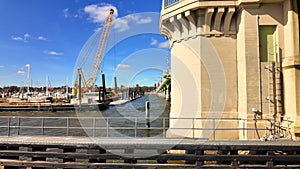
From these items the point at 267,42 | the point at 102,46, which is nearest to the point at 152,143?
the point at 267,42

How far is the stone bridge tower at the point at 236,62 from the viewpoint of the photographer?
9.56m

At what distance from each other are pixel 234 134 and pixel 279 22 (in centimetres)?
556

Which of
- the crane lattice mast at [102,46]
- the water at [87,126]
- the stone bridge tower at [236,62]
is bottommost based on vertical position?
the water at [87,126]

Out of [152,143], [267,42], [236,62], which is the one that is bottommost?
[152,143]

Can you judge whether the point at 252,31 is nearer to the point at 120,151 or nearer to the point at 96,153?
the point at 120,151

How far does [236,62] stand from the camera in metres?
10.4

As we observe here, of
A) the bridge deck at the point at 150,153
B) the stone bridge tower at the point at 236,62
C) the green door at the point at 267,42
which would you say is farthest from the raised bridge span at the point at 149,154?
the green door at the point at 267,42

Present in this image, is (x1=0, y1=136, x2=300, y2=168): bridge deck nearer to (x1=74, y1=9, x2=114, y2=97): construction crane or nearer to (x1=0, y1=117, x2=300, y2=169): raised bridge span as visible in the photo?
(x1=0, y1=117, x2=300, y2=169): raised bridge span

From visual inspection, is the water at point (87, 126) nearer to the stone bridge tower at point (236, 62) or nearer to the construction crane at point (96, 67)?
the stone bridge tower at point (236, 62)

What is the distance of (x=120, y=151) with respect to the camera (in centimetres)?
780

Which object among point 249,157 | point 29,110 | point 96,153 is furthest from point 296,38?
point 29,110

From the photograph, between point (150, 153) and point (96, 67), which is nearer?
point (150, 153)

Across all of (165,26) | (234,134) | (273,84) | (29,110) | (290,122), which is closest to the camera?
(290,122)

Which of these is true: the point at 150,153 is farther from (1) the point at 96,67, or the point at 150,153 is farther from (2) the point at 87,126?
(1) the point at 96,67
